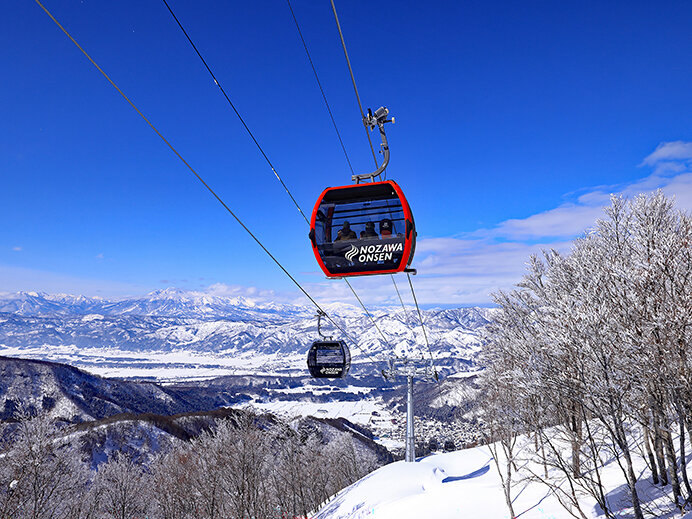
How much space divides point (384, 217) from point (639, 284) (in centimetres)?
668

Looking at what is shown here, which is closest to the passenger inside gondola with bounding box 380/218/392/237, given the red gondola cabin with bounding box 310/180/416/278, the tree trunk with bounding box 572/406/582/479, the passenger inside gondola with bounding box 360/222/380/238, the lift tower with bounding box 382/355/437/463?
the red gondola cabin with bounding box 310/180/416/278

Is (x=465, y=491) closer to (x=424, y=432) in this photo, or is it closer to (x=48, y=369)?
(x=424, y=432)

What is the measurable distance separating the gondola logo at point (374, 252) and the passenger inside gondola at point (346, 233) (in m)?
0.34

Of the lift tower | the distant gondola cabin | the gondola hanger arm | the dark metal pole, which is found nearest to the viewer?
the gondola hanger arm

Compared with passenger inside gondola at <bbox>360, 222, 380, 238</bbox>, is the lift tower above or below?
below

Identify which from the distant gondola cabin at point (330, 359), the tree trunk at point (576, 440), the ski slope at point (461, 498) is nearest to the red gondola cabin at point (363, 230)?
the tree trunk at point (576, 440)

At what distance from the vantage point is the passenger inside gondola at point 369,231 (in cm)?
865

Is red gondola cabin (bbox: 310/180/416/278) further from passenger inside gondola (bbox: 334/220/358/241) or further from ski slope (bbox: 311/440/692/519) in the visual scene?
ski slope (bbox: 311/440/692/519)

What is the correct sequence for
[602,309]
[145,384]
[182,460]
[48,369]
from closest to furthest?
[602,309]
[182,460]
[48,369]
[145,384]

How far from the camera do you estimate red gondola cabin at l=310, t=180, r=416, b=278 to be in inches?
327

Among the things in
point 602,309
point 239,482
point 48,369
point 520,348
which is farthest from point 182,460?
point 48,369

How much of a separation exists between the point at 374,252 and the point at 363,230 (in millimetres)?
711

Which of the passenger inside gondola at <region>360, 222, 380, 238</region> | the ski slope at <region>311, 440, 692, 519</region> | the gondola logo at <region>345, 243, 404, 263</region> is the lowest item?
the ski slope at <region>311, 440, 692, 519</region>

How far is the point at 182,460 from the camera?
37688 millimetres
